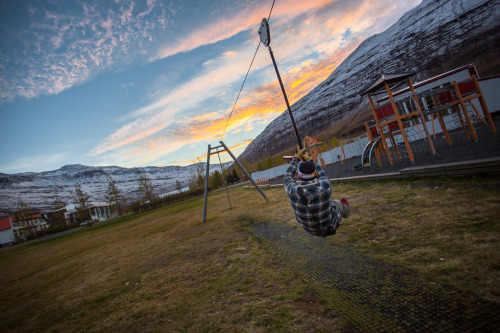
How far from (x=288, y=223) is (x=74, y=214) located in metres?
86.1

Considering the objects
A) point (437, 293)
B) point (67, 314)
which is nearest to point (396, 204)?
point (437, 293)

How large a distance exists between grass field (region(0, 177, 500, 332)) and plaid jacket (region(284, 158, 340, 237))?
0.94 metres

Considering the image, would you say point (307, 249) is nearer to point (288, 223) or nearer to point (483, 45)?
point (288, 223)

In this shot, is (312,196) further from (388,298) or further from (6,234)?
(6,234)

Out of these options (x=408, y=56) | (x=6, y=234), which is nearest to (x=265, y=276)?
(x=6, y=234)

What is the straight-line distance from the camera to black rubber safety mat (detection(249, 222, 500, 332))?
2.04 meters

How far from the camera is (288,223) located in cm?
730

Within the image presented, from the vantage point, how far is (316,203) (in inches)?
134

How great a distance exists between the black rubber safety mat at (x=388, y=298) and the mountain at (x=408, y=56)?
9011cm

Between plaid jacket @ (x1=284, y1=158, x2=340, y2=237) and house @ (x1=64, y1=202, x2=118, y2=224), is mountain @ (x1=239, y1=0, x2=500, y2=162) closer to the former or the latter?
plaid jacket @ (x1=284, y1=158, x2=340, y2=237)

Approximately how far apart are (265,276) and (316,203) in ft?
6.02

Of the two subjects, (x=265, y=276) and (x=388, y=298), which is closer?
(x=388, y=298)

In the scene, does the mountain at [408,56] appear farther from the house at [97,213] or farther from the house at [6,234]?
the house at [6,234]

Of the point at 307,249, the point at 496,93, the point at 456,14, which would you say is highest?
the point at 456,14
